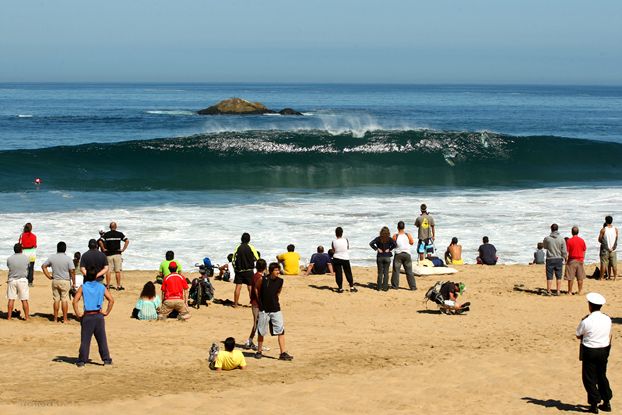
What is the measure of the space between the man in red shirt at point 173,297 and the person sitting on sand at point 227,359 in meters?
2.78

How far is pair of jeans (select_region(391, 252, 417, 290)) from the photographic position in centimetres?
1588

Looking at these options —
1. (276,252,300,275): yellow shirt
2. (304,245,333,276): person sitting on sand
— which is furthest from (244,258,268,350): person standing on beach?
(304,245,333,276): person sitting on sand

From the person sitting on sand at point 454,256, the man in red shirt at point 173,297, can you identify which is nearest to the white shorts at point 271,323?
the man in red shirt at point 173,297

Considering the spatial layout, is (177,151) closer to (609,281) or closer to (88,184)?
(88,184)

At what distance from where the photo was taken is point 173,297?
13.3 m

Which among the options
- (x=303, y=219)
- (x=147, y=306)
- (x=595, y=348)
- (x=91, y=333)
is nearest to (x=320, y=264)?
(x=147, y=306)

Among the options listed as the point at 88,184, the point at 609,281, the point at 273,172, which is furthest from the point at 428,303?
the point at 273,172

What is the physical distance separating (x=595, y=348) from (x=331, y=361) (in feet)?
11.2

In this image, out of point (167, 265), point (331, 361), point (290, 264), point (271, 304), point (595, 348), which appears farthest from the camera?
point (290, 264)

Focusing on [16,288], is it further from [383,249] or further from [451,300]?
[451,300]

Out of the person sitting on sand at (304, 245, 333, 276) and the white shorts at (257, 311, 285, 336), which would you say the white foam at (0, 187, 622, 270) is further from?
the white shorts at (257, 311, 285, 336)

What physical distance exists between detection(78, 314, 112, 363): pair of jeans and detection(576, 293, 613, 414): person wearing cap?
206 inches

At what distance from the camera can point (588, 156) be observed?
46.2m

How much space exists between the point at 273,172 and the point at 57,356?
→ 95.7 feet
